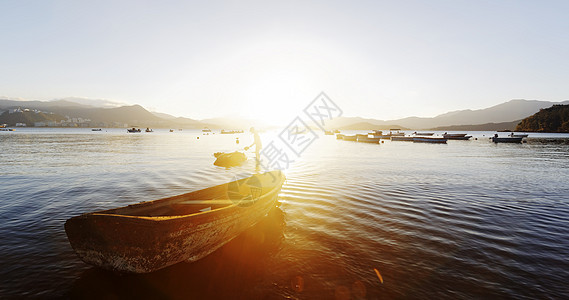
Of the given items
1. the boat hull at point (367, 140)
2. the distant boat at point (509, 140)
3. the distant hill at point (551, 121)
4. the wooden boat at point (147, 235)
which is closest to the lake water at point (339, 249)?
the wooden boat at point (147, 235)

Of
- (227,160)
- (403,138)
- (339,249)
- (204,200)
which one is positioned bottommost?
(339,249)

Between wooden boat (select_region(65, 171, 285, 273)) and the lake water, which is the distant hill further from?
wooden boat (select_region(65, 171, 285, 273))

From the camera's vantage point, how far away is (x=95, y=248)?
4859 millimetres

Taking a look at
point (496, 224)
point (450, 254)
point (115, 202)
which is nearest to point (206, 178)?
point (115, 202)

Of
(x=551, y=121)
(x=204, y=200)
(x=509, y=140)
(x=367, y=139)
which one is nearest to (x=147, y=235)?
(x=204, y=200)

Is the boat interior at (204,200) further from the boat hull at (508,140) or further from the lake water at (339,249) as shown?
the boat hull at (508,140)

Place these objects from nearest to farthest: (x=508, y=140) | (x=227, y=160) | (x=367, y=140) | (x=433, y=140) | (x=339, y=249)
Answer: (x=339, y=249)
(x=227, y=160)
(x=433, y=140)
(x=367, y=140)
(x=508, y=140)

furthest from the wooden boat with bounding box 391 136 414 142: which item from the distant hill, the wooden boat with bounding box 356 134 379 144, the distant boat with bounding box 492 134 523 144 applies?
the distant hill

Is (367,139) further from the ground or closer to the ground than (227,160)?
further from the ground

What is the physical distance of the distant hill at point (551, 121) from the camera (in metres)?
127

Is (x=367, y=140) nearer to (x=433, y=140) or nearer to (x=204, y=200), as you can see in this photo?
(x=433, y=140)

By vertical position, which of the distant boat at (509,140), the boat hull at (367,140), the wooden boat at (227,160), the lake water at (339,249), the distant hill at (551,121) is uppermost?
the distant hill at (551,121)

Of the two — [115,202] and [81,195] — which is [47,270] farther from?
[81,195]

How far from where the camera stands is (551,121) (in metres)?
132
